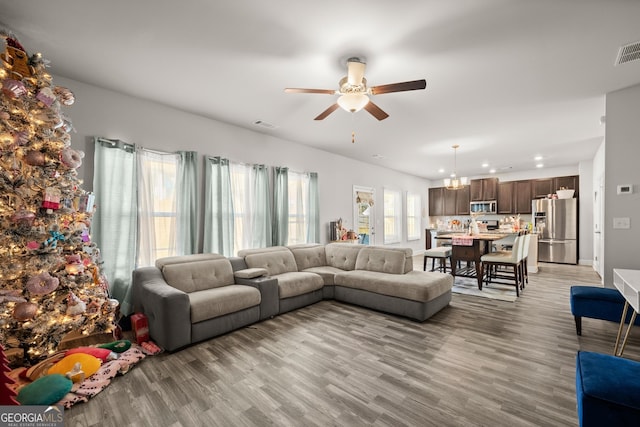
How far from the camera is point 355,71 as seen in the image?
2.58m

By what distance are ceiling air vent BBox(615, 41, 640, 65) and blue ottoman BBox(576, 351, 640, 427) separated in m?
2.82

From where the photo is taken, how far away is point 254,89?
338cm

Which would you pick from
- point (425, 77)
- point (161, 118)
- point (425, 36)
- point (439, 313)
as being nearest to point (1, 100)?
point (161, 118)

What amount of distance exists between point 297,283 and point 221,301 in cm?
121

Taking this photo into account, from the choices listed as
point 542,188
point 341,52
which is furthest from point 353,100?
point 542,188

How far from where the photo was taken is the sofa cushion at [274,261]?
Answer: 4.30 metres

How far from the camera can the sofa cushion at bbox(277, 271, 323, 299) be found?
389 cm

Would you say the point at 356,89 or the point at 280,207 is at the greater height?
the point at 356,89

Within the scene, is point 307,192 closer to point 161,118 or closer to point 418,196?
point 161,118

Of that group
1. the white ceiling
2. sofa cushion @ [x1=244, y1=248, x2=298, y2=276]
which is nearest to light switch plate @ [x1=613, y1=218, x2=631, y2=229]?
the white ceiling

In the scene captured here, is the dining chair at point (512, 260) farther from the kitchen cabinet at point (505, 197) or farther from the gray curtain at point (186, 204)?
the gray curtain at point (186, 204)

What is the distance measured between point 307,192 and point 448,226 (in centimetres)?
685

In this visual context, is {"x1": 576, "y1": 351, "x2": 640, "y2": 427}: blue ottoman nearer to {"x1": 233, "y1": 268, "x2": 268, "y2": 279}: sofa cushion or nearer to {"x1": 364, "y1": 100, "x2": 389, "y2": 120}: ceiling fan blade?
{"x1": 364, "y1": 100, "x2": 389, "y2": 120}: ceiling fan blade

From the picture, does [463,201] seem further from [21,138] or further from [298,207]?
[21,138]
